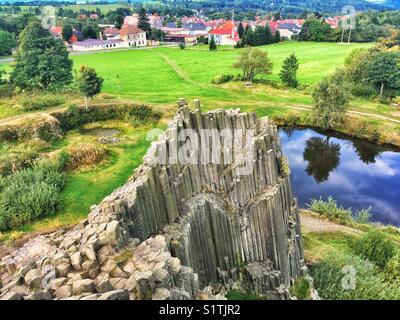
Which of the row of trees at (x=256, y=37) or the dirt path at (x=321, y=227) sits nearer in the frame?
the dirt path at (x=321, y=227)

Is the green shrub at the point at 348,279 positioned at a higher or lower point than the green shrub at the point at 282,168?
lower

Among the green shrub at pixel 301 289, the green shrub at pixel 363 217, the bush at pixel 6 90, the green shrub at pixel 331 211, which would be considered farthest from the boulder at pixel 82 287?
the bush at pixel 6 90

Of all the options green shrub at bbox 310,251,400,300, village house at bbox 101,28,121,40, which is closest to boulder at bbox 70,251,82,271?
green shrub at bbox 310,251,400,300

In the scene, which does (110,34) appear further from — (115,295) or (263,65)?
(115,295)

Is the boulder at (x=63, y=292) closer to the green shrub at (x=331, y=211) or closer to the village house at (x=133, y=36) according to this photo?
the green shrub at (x=331, y=211)

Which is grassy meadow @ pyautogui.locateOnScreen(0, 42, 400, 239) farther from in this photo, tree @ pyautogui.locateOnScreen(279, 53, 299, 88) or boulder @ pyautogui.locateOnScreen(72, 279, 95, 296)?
boulder @ pyautogui.locateOnScreen(72, 279, 95, 296)

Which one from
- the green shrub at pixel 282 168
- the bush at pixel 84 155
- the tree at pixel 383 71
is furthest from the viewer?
the tree at pixel 383 71
